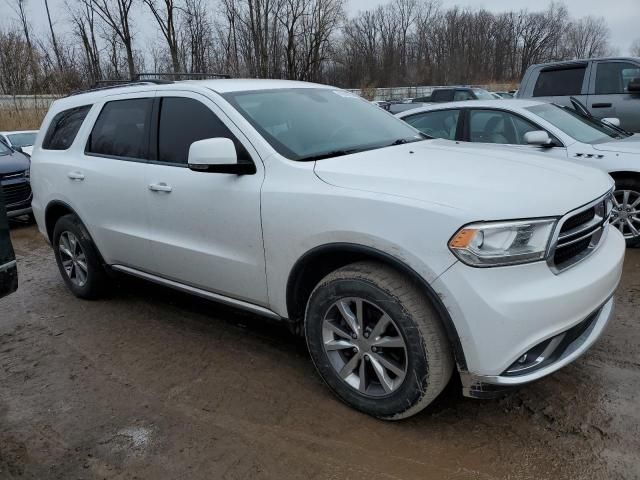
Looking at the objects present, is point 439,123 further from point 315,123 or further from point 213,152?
point 213,152

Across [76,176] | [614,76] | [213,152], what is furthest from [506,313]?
[614,76]

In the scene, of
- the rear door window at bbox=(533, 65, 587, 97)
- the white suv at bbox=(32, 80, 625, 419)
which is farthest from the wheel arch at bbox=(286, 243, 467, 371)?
the rear door window at bbox=(533, 65, 587, 97)

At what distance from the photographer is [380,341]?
8.64 ft

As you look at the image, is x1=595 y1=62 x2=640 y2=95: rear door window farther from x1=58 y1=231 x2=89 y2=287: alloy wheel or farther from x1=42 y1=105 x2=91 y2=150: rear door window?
x1=58 y1=231 x2=89 y2=287: alloy wheel

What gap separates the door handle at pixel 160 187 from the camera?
11.4 ft

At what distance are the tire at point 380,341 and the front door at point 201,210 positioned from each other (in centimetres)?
50

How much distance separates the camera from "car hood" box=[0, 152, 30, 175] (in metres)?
8.50

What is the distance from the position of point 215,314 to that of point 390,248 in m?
2.32

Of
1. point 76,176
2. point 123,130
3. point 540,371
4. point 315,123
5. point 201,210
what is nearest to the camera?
point 540,371

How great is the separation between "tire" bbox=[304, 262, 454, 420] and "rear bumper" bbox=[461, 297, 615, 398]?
140 millimetres

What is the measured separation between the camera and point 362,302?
2.64m

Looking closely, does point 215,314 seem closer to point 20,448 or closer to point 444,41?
point 20,448

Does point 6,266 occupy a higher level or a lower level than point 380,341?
higher

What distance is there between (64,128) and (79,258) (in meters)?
1.17
